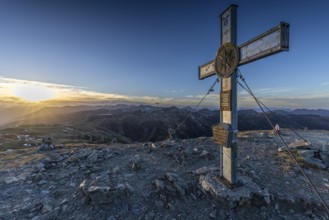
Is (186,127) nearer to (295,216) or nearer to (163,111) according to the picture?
(163,111)

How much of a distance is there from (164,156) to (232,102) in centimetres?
525

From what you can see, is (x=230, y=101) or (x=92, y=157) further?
(x=92, y=157)

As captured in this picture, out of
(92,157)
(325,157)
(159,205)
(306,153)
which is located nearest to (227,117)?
(159,205)

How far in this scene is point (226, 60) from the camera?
22.2ft

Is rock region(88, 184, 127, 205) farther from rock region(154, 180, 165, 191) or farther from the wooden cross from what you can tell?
the wooden cross

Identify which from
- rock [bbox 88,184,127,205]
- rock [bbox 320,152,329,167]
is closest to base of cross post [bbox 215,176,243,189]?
rock [bbox 88,184,127,205]

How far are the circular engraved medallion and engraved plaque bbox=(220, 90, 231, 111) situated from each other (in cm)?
61

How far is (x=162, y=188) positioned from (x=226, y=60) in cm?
502

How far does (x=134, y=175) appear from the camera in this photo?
316 inches

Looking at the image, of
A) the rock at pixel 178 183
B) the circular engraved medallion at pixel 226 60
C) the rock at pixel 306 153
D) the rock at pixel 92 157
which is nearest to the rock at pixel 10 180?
the rock at pixel 92 157

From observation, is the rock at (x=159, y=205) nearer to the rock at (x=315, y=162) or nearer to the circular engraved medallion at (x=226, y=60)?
the circular engraved medallion at (x=226, y=60)

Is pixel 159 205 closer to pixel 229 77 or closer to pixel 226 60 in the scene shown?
pixel 229 77

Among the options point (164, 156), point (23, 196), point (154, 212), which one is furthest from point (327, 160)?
point (23, 196)

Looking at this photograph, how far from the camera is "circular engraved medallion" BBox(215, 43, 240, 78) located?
6.30 meters
